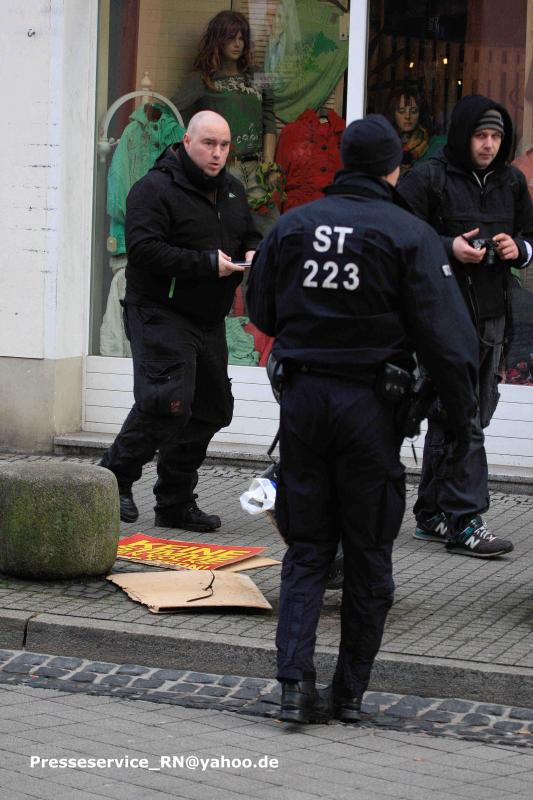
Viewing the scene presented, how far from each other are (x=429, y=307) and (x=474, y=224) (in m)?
2.37

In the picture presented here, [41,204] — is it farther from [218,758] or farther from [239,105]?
[218,758]

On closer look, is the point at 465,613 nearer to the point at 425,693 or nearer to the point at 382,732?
the point at 425,693

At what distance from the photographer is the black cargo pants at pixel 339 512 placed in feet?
16.9

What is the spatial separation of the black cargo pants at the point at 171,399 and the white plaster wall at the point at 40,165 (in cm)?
232

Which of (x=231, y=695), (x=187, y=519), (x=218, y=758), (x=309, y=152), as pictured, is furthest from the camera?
(x=309, y=152)

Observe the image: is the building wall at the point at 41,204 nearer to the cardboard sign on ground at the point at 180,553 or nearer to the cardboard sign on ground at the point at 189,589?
the cardboard sign on ground at the point at 180,553

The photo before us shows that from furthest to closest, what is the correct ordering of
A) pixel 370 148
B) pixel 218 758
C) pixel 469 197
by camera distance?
pixel 469 197
pixel 370 148
pixel 218 758

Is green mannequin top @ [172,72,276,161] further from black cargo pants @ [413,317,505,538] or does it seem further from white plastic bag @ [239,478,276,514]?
white plastic bag @ [239,478,276,514]

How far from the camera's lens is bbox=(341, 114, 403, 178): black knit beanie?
5.25 m

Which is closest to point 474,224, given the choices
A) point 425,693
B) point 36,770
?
point 425,693

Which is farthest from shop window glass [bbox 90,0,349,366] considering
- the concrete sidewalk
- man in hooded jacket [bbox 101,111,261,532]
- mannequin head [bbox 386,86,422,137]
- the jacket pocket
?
the concrete sidewalk

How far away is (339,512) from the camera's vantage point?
17.3ft

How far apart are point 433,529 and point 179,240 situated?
6.28 ft

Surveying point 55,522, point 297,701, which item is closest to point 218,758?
point 297,701
